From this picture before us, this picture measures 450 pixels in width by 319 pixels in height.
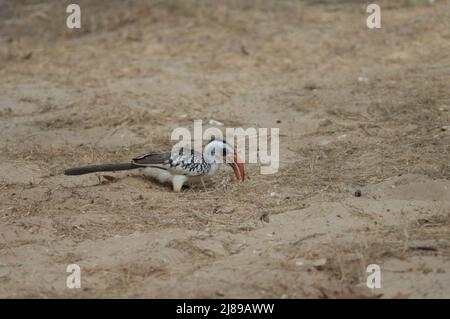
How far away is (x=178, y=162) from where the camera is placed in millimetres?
6844

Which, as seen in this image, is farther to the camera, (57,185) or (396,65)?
(396,65)

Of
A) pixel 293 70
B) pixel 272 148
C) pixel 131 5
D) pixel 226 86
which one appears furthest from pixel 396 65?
pixel 131 5

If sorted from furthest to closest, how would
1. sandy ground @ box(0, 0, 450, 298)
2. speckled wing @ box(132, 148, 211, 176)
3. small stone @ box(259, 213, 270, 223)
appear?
speckled wing @ box(132, 148, 211, 176), small stone @ box(259, 213, 270, 223), sandy ground @ box(0, 0, 450, 298)

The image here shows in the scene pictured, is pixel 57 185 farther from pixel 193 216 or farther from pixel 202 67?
pixel 202 67

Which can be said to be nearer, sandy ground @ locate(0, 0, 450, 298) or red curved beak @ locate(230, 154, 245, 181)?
sandy ground @ locate(0, 0, 450, 298)

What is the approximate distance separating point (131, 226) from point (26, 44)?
251 inches

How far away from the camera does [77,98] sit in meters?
9.41

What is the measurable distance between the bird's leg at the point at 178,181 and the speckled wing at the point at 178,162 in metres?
0.03

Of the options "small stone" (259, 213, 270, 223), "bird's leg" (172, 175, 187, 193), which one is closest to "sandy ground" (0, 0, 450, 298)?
"small stone" (259, 213, 270, 223)

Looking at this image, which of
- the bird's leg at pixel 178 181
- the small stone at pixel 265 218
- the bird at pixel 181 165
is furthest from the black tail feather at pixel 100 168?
the small stone at pixel 265 218

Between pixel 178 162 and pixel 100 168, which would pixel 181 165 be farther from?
pixel 100 168

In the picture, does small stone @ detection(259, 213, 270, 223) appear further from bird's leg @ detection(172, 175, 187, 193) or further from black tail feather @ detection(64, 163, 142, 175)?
black tail feather @ detection(64, 163, 142, 175)

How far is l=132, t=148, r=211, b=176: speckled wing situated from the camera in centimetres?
682

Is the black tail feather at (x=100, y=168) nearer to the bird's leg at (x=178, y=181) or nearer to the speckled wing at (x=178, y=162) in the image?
the speckled wing at (x=178, y=162)
